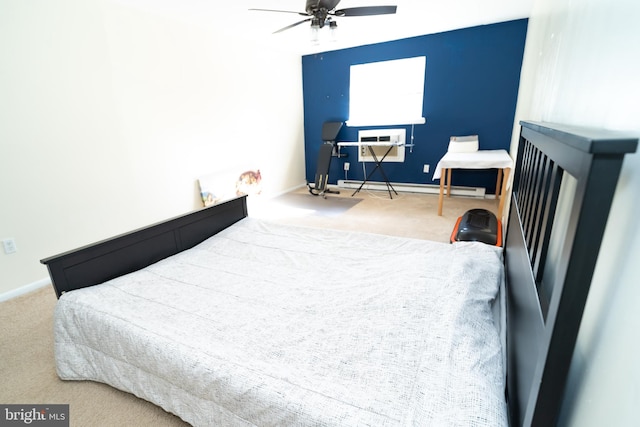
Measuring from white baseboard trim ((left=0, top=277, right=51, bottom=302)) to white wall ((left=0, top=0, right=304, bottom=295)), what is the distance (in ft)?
0.11

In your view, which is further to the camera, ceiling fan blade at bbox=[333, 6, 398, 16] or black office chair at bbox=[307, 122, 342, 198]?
black office chair at bbox=[307, 122, 342, 198]

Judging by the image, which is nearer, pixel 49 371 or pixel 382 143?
pixel 49 371

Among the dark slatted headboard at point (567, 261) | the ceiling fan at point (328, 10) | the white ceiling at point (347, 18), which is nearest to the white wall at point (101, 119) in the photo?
the white ceiling at point (347, 18)

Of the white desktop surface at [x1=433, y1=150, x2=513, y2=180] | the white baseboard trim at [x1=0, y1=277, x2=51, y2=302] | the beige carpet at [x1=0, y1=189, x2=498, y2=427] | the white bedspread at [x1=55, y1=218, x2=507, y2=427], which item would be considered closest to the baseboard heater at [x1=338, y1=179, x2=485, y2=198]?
the white desktop surface at [x1=433, y1=150, x2=513, y2=180]

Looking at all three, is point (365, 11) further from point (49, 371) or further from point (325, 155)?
point (49, 371)

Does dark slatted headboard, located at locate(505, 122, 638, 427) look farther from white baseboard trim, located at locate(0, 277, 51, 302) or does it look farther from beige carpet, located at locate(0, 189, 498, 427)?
white baseboard trim, located at locate(0, 277, 51, 302)

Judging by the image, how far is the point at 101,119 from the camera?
2709 mm

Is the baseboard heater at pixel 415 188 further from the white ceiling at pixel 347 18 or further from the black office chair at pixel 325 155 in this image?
the white ceiling at pixel 347 18

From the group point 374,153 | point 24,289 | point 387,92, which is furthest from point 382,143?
point 24,289

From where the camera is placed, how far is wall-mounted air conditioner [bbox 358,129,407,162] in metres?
4.74

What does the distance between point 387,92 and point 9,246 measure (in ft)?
16.7

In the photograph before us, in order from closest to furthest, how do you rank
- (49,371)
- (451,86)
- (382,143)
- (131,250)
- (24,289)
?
(49,371)
(131,250)
(24,289)
(451,86)
(382,143)

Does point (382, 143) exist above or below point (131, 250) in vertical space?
above

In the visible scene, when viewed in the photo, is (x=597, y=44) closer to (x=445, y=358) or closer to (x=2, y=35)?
(x=445, y=358)
